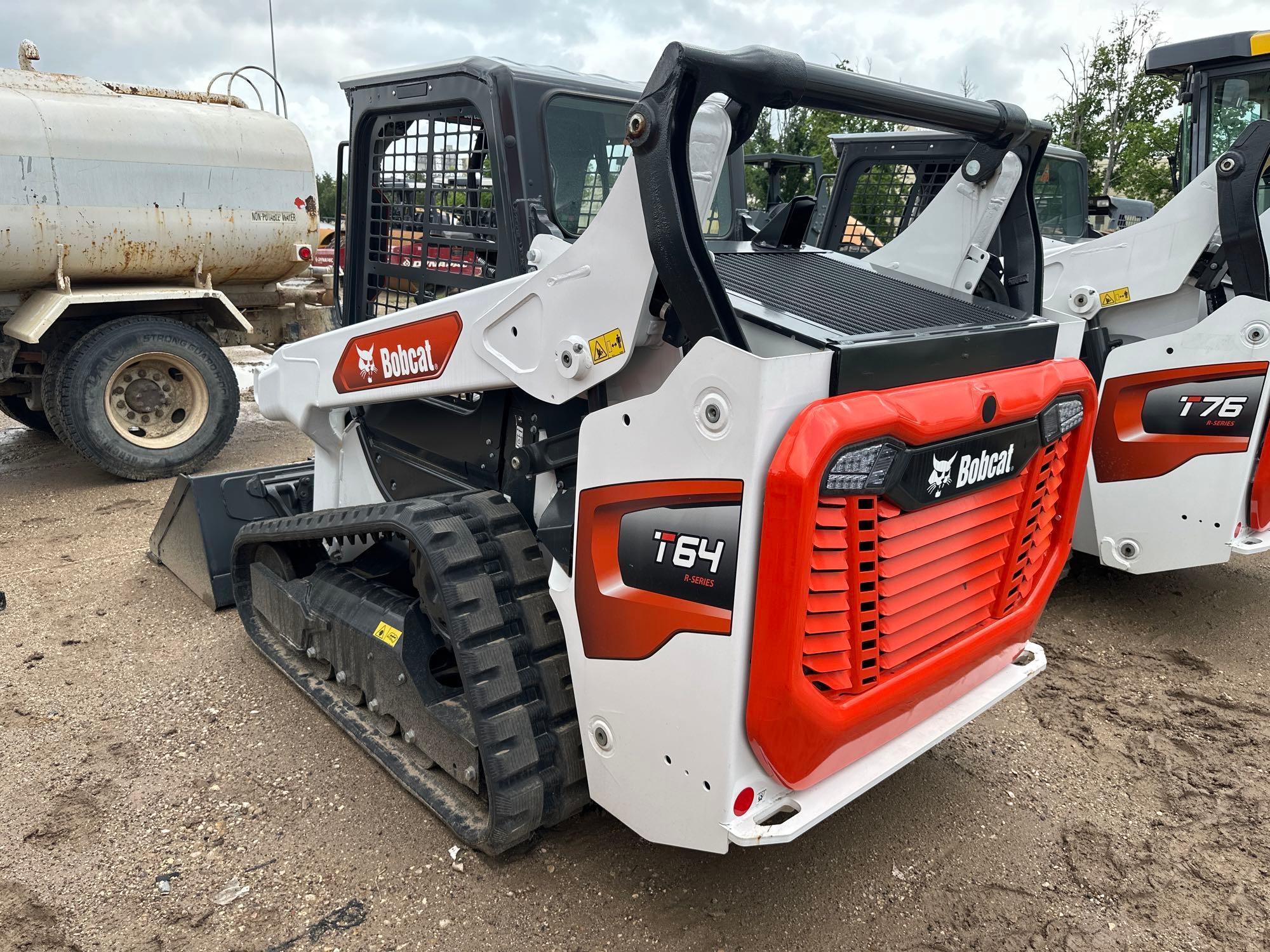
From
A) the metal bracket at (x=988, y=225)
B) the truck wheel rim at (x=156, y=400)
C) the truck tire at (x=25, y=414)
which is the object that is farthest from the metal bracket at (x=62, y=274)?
the metal bracket at (x=988, y=225)

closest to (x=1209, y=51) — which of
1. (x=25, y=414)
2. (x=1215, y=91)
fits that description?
(x=1215, y=91)

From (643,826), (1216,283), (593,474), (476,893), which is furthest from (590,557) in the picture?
(1216,283)

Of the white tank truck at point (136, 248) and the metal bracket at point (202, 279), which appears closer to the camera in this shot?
the white tank truck at point (136, 248)

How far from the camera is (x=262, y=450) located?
7.11 metres

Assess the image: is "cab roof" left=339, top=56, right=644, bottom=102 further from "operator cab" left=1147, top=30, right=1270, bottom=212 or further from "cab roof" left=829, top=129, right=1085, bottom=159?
"operator cab" left=1147, top=30, right=1270, bottom=212

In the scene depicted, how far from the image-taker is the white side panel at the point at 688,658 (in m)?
1.76

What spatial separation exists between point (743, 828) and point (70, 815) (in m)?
1.99

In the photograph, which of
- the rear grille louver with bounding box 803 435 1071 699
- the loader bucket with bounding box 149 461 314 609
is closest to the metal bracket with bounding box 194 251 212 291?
the loader bucket with bounding box 149 461 314 609

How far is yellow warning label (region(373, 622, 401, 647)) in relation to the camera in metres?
2.70

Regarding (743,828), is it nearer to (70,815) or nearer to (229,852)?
(229,852)

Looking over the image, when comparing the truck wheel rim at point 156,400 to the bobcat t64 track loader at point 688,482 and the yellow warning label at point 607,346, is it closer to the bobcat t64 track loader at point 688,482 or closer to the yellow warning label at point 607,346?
the bobcat t64 track loader at point 688,482

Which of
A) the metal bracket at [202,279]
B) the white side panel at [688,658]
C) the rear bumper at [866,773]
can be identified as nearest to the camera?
the white side panel at [688,658]

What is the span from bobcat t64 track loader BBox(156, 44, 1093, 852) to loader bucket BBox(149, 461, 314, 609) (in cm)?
110

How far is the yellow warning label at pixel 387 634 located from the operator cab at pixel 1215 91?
14.7ft
